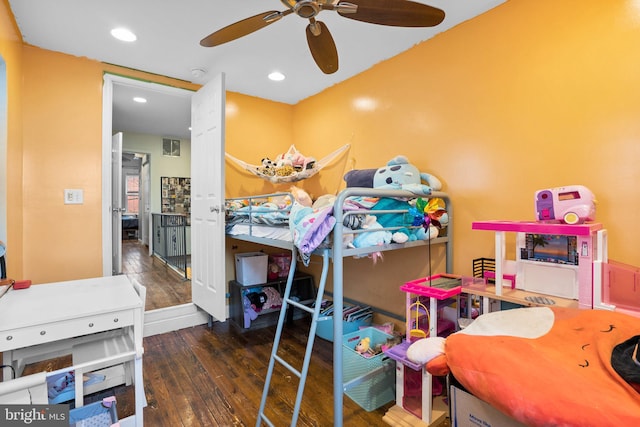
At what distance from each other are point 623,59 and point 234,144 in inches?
118

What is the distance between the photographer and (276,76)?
296cm

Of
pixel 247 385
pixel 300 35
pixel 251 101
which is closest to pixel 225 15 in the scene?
pixel 300 35

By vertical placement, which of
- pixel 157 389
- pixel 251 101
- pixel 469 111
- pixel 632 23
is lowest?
pixel 157 389

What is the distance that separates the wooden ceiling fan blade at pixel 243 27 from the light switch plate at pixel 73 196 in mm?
1769

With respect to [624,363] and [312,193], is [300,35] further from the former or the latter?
[624,363]

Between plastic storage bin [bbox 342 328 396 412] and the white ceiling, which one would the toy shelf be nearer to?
plastic storage bin [bbox 342 328 396 412]

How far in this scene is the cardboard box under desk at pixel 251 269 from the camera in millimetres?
3000

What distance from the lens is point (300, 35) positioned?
2262 millimetres

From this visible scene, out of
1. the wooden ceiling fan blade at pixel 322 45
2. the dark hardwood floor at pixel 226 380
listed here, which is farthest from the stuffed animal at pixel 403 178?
the dark hardwood floor at pixel 226 380

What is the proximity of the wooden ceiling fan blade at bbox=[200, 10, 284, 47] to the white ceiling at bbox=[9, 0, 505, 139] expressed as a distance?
427 millimetres

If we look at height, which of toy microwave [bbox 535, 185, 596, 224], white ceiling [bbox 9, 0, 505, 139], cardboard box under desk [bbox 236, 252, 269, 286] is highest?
white ceiling [bbox 9, 0, 505, 139]

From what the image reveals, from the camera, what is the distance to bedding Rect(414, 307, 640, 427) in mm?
694

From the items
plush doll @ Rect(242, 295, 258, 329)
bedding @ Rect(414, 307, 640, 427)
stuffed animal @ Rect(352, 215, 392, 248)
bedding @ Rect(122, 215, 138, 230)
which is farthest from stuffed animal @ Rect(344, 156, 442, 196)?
bedding @ Rect(122, 215, 138, 230)
